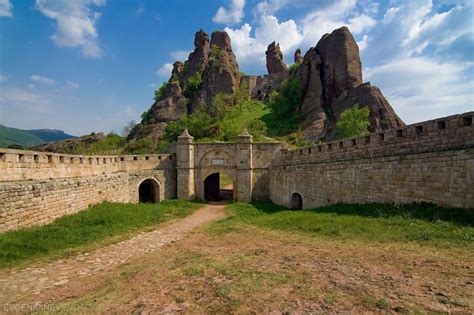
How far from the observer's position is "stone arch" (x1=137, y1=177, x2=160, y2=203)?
61.5ft

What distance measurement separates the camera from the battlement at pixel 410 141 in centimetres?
784

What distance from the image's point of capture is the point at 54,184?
997 cm

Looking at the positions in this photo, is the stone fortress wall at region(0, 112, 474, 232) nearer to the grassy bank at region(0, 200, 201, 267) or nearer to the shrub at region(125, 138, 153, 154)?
the grassy bank at region(0, 200, 201, 267)

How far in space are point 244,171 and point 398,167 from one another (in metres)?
10.7

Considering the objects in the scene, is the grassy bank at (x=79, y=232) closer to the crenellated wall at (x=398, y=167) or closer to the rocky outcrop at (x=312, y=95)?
the crenellated wall at (x=398, y=167)

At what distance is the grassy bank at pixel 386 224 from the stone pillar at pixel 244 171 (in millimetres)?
6812

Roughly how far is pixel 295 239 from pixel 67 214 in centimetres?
877

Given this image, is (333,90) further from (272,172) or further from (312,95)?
(272,172)

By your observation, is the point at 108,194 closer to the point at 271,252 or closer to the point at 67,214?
the point at 67,214

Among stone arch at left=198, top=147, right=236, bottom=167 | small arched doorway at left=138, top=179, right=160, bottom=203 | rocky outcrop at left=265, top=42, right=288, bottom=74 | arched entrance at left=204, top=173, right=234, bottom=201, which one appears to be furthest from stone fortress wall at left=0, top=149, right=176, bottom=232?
rocky outcrop at left=265, top=42, right=288, bottom=74

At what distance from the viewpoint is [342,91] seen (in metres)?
39.4

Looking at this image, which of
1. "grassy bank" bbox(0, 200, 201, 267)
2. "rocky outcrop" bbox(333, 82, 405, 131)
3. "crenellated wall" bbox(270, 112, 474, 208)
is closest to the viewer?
"grassy bank" bbox(0, 200, 201, 267)

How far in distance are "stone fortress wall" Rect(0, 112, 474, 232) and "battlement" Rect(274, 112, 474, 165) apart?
0.03m

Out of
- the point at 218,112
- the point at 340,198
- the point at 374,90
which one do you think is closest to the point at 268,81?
the point at 218,112
